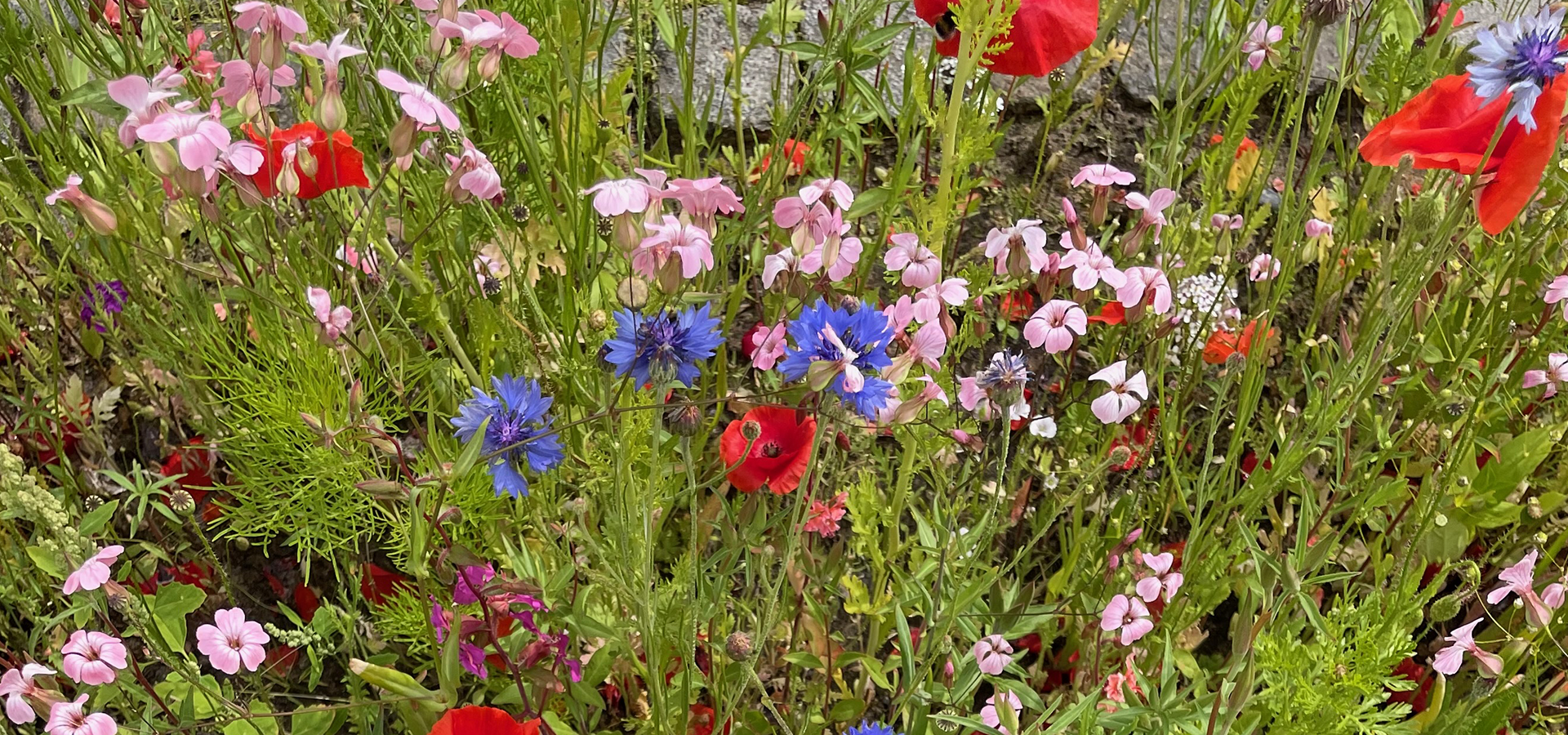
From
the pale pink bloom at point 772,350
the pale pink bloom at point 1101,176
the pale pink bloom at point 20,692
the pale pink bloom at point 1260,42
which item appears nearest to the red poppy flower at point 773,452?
the pale pink bloom at point 772,350

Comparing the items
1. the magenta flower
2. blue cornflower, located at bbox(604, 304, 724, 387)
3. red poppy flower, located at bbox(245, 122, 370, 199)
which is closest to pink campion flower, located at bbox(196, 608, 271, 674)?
the magenta flower

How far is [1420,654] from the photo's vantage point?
53.7 inches

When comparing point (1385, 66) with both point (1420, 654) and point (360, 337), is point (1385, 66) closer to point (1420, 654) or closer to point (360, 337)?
point (1420, 654)

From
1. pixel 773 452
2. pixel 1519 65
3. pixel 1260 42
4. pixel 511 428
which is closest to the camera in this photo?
pixel 1519 65

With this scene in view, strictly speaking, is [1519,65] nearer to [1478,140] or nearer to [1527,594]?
[1478,140]

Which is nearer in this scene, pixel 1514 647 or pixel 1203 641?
pixel 1514 647

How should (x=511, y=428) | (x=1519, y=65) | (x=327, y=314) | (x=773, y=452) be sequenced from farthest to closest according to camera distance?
(x=773, y=452)
(x=327, y=314)
(x=511, y=428)
(x=1519, y=65)

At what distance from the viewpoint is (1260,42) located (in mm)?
1355

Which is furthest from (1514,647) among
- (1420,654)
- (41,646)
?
(41,646)

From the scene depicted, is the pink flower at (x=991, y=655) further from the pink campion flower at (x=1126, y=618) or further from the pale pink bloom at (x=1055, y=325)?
the pale pink bloom at (x=1055, y=325)

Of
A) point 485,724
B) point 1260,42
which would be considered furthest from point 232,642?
point 1260,42

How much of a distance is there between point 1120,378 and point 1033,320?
106mm

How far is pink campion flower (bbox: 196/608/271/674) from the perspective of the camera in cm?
95

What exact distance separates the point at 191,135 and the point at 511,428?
0.92 ft
